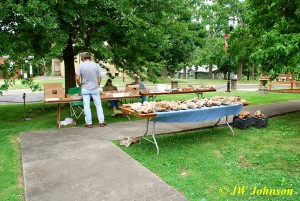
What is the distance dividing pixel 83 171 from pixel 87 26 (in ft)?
18.5

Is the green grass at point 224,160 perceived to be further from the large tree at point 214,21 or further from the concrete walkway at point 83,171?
the large tree at point 214,21

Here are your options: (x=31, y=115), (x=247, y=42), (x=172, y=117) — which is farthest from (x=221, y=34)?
(x=172, y=117)

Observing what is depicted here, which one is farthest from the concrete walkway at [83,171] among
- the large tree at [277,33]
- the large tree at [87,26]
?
the large tree at [277,33]


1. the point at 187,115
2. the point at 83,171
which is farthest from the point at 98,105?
the point at 83,171

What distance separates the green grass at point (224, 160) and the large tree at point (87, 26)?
3.67 metres

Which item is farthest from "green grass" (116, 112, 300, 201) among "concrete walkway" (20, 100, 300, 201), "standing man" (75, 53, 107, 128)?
"standing man" (75, 53, 107, 128)

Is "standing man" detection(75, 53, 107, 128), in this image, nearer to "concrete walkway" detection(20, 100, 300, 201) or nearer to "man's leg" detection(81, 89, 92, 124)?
"man's leg" detection(81, 89, 92, 124)

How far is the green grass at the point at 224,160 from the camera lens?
152 inches

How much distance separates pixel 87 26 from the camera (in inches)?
343

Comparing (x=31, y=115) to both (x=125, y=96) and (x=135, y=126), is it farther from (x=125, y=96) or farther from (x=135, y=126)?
(x=135, y=126)

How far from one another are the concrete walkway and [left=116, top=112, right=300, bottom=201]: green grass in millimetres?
312

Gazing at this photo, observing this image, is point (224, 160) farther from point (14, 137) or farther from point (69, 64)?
point (69, 64)

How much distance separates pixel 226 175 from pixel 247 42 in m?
7.16

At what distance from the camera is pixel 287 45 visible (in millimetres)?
6469
